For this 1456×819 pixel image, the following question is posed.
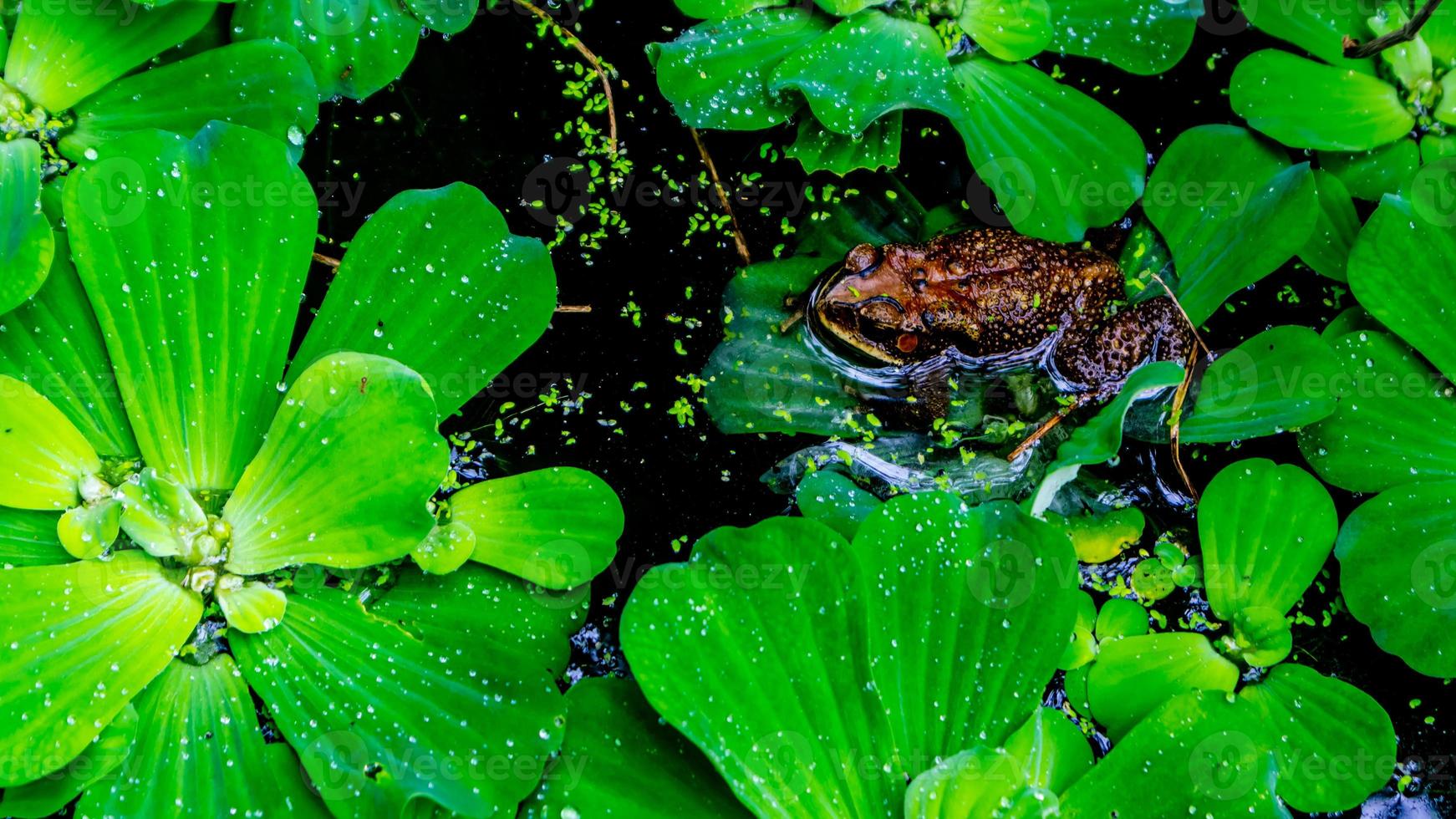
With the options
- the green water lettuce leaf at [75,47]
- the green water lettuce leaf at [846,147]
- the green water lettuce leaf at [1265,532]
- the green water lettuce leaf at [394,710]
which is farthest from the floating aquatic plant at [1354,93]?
the green water lettuce leaf at [75,47]

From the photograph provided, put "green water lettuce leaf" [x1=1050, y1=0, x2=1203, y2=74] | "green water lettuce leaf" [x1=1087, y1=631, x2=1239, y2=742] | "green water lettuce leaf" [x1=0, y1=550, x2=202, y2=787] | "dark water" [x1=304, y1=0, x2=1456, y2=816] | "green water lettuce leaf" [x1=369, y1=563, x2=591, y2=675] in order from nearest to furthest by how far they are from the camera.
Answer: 1. "green water lettuce leaf" [x1=0, y1=550, x2=202, y2=787]
2. "green water lettuce leaf" [x1=369, y1=563, x2=591, y2=675]
3. "green water lettuce leaf" [x1=1087, y1=631, x2=1239, y2=742]
4. "dark water" [x1=304, y1=0, x2=1456, y2=816]
5. "green water lettuce leaf" [x1=1050, y1=0, x2=1203, y2=74]

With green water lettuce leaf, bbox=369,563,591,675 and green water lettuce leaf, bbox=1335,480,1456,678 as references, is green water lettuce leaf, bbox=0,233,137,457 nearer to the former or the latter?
green water lettuce leaf, bbox=369,563,591,675

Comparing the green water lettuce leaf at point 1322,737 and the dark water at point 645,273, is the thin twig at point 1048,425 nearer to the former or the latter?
the dark water at point 645,273

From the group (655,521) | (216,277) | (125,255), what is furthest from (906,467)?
(125,255)

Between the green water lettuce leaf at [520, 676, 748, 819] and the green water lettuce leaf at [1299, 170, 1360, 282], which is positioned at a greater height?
the green water lettuce leaf at [1299, 170, 1360, 282]

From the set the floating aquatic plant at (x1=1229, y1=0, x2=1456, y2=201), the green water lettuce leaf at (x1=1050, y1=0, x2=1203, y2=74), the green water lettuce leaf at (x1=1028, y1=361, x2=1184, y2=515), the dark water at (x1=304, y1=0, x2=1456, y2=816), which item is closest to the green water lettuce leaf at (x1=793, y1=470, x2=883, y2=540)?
the dark water at (x1=304, y1=0, x2=1456, y2=816)

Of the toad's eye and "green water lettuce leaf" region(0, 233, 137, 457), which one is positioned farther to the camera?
the toad's eye

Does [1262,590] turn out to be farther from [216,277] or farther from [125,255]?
[125,255]

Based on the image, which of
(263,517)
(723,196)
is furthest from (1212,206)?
(263,517)
